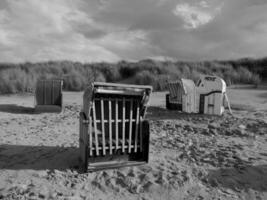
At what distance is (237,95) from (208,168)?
1121cm

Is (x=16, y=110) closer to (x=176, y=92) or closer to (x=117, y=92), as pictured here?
(x=176, y=92)

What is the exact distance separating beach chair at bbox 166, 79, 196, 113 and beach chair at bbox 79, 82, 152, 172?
16.7 feet

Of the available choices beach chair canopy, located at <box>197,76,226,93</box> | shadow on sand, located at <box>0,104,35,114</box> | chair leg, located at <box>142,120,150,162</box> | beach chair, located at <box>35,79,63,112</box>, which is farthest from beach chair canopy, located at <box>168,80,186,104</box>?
chair leg, located at <box>142,120,150,162</box>

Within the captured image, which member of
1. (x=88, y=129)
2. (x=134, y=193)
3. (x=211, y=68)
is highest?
(x=211, y=68)

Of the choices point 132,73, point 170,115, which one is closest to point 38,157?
point 170,115

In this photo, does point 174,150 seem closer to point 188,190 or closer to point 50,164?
point 188,190

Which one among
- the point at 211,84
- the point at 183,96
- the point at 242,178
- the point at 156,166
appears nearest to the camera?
the point at 242,178

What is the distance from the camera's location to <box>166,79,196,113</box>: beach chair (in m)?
9.23

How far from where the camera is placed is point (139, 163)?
4.36 metres

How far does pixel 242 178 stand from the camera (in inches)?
159

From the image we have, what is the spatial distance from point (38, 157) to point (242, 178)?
3.23 meters

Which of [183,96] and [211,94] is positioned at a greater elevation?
[211,94]

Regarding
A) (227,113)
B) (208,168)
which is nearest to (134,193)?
(208,168)

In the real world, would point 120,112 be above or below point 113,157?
above
